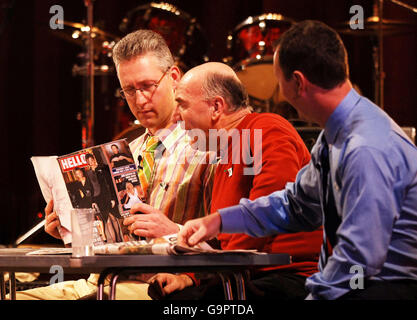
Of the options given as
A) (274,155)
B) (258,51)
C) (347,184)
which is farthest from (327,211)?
(258,51)

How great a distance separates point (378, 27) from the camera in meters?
4.51

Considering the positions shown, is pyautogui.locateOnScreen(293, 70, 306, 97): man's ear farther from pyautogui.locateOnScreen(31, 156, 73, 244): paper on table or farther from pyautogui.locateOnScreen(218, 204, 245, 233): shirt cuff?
pyautogui.locateOnScreen(31, 156, 73, 244): paper on table

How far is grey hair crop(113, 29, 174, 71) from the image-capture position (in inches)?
114

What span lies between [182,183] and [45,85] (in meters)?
3.62

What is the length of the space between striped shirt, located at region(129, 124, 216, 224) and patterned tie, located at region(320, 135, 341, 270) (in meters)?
1.03

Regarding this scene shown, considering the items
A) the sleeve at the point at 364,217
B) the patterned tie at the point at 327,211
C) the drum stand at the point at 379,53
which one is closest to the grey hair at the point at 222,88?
the patterned tie at the point at 327,211

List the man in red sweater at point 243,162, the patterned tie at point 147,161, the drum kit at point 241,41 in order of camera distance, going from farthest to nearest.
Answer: the drum kit at point 241,41
the patterned tie at point 147,161
the man in red sweater at point 243,162

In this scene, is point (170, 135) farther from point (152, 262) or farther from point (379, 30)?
point (379, 30)

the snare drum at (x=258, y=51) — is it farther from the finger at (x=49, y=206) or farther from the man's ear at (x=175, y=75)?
the finger at (x=49, y=206)

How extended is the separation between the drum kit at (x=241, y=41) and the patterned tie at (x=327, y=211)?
108 inches

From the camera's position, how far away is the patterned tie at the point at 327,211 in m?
1.75
